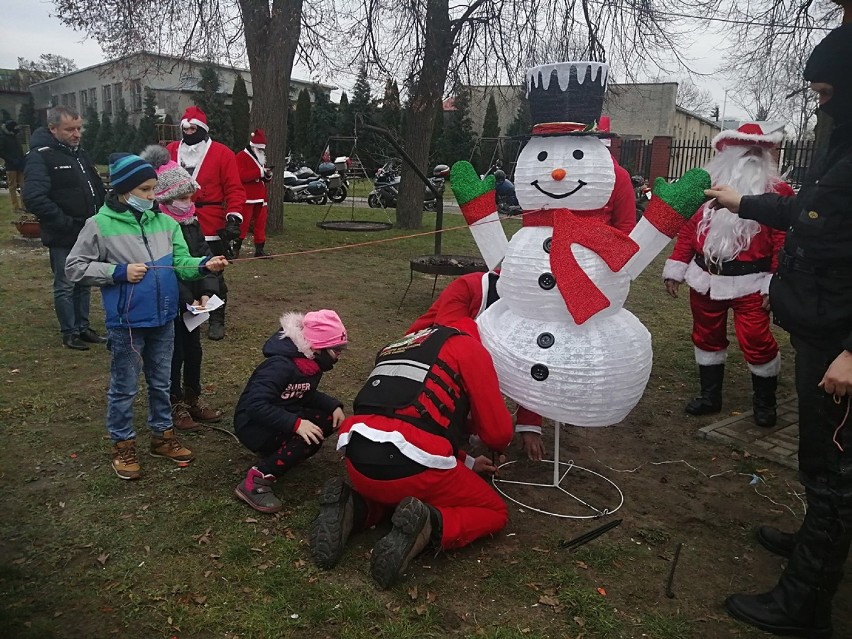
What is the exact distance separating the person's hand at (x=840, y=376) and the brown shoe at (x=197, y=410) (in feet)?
11.2

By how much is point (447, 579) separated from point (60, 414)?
2.93 m

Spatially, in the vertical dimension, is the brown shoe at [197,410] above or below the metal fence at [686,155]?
below

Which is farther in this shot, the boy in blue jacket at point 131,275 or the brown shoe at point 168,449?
the brown shoe at point 168,449

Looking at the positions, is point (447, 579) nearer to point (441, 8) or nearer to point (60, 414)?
point (60, 414)

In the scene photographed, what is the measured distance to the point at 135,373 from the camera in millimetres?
3381

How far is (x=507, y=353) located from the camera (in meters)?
3.04

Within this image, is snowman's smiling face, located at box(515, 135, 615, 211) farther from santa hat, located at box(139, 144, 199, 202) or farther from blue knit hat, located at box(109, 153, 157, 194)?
santa hat, located at box(139, 144, 199, 202)

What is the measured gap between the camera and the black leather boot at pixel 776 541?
9.71 ft

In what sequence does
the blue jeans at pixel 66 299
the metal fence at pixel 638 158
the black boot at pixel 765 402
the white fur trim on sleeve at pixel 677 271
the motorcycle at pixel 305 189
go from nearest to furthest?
1. the black boot at pixel 765 402
2. the white fur trim on sleeve at pixel 677 271
3. the blue jeans at pixel 66 299
4. the motorcycle at pixel 305 189
5. the metal fence at pixel 638 158

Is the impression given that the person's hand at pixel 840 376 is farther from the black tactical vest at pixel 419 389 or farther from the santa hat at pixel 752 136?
the santa hat at pixel 752 136

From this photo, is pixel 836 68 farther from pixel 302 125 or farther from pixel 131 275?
pixel 302 125

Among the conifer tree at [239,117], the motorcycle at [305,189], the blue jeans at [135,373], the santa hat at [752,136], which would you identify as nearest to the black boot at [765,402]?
the santa hat at [752,136]

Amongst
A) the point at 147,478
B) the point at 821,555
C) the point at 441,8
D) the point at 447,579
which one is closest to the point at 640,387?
the point at 821,555

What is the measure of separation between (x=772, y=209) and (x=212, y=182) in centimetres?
458
